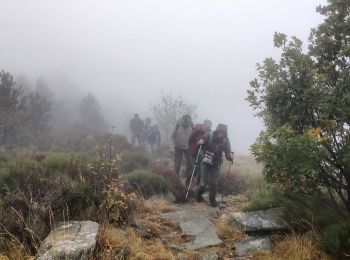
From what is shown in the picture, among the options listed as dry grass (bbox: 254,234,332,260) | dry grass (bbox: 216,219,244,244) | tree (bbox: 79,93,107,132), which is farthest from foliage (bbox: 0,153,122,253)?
tree (bbox: 79,93,107,132)

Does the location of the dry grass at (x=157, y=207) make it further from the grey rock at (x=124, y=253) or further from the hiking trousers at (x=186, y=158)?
the hiking trousers at (x=186, y=158)

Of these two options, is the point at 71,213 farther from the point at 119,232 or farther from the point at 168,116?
the point at 168,116

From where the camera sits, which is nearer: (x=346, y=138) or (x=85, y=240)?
(x=85, y=240)

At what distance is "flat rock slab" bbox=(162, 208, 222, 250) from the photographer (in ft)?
21.6

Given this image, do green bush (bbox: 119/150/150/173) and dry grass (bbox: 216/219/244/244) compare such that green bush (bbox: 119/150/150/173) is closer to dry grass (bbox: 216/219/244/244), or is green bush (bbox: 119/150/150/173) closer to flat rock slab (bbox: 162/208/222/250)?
flat rock slab (bbox: 162/208/222/250)

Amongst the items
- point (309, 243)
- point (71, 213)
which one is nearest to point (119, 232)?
point (71, 213)

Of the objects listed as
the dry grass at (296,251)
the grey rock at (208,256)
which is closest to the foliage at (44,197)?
the grey rock at (208,256)

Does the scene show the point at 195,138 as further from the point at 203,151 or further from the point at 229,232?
the point at 229,232

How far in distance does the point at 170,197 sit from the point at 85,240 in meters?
5.62

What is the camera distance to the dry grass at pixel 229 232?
6.66 meters

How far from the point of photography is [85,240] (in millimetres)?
5176

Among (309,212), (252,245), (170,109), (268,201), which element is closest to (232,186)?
(268,201)

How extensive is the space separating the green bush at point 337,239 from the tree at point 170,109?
889 inches

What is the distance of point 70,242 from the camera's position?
16.6 ft
